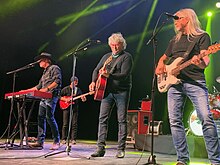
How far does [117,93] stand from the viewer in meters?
4.37

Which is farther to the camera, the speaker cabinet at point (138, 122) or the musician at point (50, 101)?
the speaker cabinet at point (138, 122)

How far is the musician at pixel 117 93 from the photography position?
434 cm

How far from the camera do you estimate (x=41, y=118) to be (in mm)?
5785

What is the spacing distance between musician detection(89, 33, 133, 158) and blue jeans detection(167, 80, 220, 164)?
3.40 feet

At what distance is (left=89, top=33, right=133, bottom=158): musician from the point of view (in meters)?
4.34

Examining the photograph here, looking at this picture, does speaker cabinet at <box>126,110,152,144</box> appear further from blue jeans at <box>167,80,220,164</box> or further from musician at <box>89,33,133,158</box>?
blue jeans at <box>167,80,220,164</box>

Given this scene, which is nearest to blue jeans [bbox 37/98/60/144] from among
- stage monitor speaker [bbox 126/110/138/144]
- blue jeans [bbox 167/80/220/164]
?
stage monitor speaker [bbox 126/110/138/144]

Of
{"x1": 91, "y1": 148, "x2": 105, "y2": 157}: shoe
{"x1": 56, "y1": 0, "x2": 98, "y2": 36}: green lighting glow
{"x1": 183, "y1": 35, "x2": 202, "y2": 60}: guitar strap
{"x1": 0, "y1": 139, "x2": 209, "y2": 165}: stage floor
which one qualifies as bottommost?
{"x1": 0, "y1": 139, "x2": 209, "y2": 165}: stage floor

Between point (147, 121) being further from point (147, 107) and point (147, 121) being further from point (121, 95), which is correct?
point (121, 95)

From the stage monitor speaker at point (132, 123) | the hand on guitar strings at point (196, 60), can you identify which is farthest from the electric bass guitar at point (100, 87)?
the stage monitor speaker at point (132, 123)

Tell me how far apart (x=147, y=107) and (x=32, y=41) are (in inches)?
172

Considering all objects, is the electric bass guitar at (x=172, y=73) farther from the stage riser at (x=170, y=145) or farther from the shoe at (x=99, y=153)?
the stage riser at (x=170, y=145)

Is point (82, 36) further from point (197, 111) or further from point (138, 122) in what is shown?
point (197, 111)

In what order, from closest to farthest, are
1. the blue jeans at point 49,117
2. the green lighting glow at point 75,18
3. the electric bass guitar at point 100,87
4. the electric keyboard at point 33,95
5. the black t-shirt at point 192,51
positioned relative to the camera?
the black t-shirt at point 192,51 → the electric bass guitar at point 100,87 → the electric keyboard at point 33,95 → the blue jeans at point 49,117 → the green lighting glow at point 75,18
